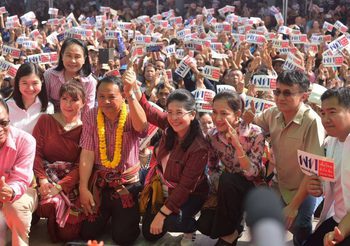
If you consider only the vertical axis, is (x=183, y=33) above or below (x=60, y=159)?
above

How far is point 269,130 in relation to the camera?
3305 millimetres

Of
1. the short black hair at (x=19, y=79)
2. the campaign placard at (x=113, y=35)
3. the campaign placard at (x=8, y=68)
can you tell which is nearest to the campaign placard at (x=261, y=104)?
the short black hair at (x=19, y=79)

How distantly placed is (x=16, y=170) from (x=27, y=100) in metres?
0.74

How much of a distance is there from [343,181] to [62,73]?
215 centimetres

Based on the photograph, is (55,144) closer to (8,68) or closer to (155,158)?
(155,158)

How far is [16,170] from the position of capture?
285cm

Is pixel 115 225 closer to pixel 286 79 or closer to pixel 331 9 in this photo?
pixel 286 79

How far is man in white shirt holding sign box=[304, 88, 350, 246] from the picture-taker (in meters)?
2.55

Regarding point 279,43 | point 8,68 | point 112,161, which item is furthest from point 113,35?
point 112,161

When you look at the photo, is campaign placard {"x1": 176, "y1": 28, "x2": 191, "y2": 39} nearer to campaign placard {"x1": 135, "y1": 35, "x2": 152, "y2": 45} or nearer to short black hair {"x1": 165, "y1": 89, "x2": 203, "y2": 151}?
campaign placard {"x1": 135, "y1": 35, "x2": 152, "y2": 45}

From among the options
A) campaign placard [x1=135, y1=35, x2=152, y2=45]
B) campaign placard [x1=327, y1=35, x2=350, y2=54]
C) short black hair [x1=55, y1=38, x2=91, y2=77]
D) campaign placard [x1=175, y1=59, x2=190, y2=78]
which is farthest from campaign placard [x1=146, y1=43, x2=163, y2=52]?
short black hair [x1=55, y1=38, x2=91, y2=77]

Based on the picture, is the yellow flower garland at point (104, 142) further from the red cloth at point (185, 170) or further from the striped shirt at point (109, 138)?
the red cloth at point (185, 170)

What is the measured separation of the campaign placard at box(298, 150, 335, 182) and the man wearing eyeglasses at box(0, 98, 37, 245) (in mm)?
1507

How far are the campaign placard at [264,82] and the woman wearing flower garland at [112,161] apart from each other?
2013 mm
